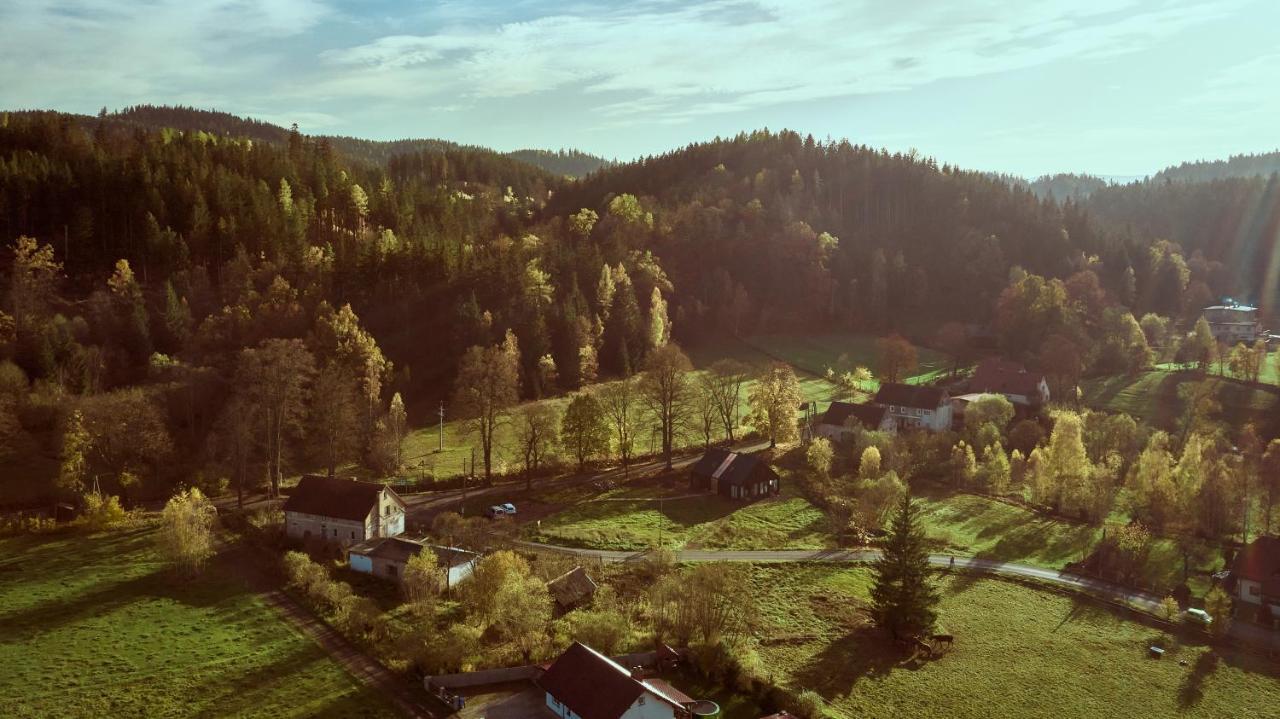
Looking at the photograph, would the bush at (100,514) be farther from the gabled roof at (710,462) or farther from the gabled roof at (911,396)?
the gabled roof at (911,396)

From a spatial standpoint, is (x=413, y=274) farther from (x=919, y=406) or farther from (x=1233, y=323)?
(x=1233, y=323)

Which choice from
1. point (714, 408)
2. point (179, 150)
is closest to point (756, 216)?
point (714, 408)

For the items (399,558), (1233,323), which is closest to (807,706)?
(399,558)

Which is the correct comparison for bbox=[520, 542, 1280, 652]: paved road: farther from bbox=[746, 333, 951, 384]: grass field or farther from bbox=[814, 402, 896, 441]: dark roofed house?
bbox=[746, 333, 951, 384]: grass field

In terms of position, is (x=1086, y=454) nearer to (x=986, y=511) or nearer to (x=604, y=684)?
(x=986, y=511)

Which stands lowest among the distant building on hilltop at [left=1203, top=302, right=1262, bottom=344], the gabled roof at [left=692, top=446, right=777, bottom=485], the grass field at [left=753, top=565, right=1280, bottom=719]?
the grass field at [left=753, top=565, right=1280, bottom=719]

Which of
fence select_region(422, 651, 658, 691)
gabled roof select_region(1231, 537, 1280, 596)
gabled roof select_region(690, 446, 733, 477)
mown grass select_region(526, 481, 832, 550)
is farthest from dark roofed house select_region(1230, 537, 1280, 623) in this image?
fence select_region(422, 651, 658, 691)

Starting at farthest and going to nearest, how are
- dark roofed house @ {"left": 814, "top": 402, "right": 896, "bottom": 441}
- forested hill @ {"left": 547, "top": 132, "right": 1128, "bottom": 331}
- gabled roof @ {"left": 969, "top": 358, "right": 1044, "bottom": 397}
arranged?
1. forested hill @ {"left": 547, "top": 132, "right": 1128, "bottom": 331}
2. gabled roof @ {"left": 969, "top": 358, "right": 1044, "bottom": 397}
3. dark roofed house @ {"left": 814, "top": 402, "right": 896, "bottom": 441}
